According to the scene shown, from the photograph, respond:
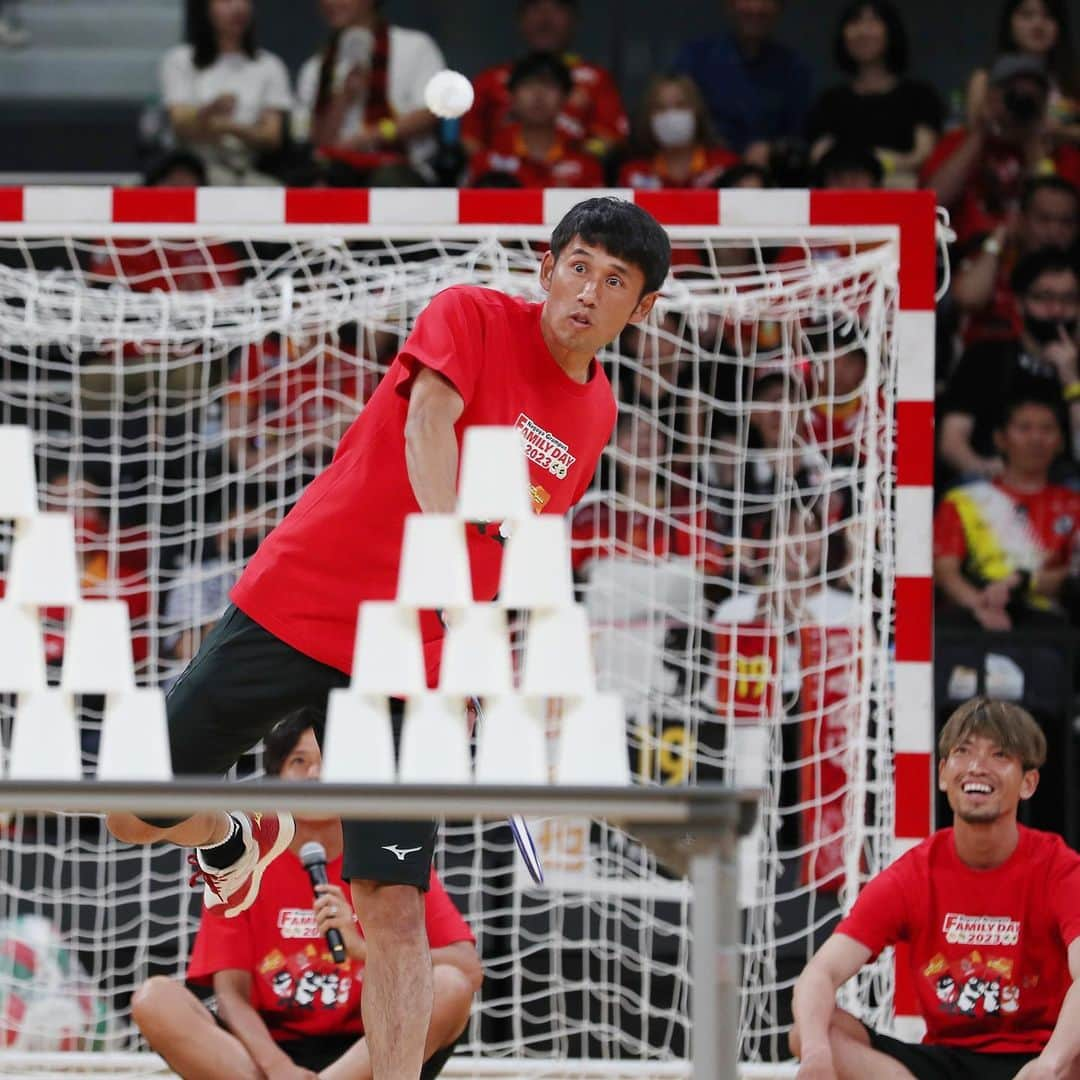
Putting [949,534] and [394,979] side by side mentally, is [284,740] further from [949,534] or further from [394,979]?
[949,534]

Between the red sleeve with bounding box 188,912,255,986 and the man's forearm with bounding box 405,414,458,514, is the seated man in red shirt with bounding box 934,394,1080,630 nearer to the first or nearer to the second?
the red sleeve with bounding box 188,912,255,986

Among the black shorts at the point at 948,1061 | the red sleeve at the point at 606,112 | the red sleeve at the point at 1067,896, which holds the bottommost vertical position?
the black shorts at the point at 948,1061

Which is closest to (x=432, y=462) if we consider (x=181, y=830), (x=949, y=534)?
(x=181, y=830)

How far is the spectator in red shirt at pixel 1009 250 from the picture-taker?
7.34 m

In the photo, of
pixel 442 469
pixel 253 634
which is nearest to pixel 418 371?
pixel 442 469

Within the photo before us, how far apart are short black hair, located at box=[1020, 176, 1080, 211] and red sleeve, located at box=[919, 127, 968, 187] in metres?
0.34

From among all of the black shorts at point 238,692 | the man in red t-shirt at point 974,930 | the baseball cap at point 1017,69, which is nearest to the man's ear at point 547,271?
the black shorts at point 238,692

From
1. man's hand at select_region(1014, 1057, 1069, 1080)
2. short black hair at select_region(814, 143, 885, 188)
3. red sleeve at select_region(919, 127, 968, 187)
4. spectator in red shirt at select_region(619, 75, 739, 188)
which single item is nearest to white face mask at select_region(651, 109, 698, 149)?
spectator in red shirt at select_region(619, 75, 739, 188)

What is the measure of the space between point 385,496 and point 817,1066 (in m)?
1.52

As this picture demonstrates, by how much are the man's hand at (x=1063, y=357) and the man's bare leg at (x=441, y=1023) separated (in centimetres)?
374

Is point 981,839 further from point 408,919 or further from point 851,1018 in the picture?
point 408,919

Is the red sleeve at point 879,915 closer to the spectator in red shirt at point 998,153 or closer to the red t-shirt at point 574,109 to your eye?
the spectator in red shirt at point 998,153

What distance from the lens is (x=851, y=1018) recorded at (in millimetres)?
4219

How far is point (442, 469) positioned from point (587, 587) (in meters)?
2.44
